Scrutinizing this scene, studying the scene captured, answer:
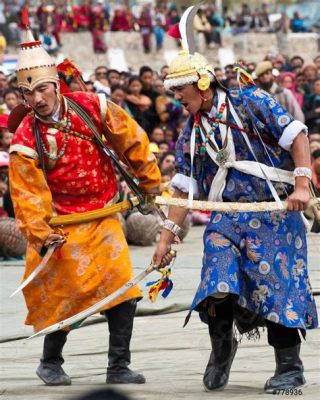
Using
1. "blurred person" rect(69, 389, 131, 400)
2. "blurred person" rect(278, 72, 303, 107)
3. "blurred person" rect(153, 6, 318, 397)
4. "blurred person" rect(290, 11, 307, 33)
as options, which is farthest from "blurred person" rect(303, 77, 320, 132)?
"blurred person" rect(290, 11, 307, 33)

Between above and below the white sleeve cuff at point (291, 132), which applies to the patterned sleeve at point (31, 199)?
below

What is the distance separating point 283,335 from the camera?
5648 millimetres

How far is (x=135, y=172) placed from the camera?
6281 mm

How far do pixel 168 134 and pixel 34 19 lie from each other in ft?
37.0

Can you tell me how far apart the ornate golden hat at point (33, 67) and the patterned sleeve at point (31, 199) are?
36 centimetres

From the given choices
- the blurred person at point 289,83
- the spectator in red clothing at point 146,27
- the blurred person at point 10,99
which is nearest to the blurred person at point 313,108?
the blurred person at point 289,83

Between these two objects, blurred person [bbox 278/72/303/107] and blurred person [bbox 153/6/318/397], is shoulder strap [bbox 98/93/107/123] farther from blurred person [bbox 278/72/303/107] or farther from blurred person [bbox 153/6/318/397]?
blurred person [bbox 278/72/303/107]

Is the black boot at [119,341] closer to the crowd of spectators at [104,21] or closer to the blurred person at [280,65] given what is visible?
the blurred person at [280,65]

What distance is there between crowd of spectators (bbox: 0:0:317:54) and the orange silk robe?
1847 cm

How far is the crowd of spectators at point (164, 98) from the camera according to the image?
1341cm

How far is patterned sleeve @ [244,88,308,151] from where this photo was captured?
5.55m

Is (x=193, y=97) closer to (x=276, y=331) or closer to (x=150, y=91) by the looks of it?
(x=276, y=331)

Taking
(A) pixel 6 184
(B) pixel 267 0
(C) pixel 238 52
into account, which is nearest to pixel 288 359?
(A) pixel 6 184

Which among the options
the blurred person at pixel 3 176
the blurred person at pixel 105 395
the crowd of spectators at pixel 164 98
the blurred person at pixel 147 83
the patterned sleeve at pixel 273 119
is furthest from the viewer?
the blurred person at pixel 147 83
